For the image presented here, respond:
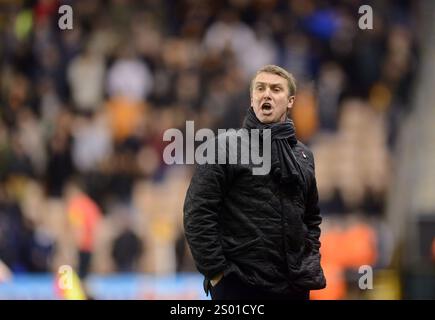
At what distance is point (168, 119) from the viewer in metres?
12.9

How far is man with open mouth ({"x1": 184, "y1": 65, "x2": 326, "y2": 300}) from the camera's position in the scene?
4852mm

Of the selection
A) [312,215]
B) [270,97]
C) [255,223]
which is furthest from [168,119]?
[255,223]

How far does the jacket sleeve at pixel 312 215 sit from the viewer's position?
512 cm

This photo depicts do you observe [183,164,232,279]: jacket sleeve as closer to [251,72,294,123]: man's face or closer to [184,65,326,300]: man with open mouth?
[184,65,326,300]: man with open mouth

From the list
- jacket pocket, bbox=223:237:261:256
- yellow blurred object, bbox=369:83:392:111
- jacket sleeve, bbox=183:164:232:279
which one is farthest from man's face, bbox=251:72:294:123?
yellow blurred object, bbox=369:83:392:111

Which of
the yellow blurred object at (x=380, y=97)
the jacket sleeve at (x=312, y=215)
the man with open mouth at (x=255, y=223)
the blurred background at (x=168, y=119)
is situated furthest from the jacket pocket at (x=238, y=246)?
the yellow blurred object at (x=380, y=97)

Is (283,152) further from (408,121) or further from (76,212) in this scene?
(408,121)

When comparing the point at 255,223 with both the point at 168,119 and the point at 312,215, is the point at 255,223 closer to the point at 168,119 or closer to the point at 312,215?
the point at 312,215

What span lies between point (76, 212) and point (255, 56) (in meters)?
3.01

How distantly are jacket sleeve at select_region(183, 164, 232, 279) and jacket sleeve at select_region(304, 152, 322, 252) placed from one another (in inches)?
18.7

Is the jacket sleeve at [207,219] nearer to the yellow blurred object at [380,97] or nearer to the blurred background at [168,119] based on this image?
the blurred background at [168,119]

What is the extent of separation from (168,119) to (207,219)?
8.12 m

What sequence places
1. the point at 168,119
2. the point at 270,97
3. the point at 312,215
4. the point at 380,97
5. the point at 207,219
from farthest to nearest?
1. the point at 380,97
2. the point at 168,119
3. the point at 312,215
4. the point at 270,97
5. the point at 207,219
